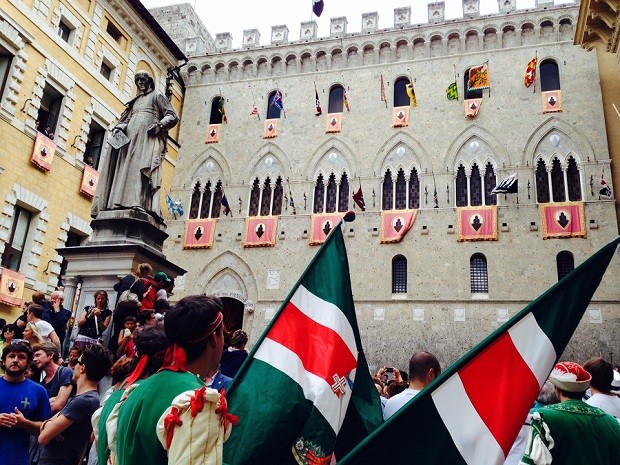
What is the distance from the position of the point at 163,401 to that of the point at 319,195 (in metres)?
18.7

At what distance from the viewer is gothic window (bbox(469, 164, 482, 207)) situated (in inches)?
731

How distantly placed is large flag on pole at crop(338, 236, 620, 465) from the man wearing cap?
86 cm

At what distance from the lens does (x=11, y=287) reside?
1404cm

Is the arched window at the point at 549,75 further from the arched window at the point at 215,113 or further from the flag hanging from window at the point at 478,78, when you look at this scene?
the arched window at the point at 215,113

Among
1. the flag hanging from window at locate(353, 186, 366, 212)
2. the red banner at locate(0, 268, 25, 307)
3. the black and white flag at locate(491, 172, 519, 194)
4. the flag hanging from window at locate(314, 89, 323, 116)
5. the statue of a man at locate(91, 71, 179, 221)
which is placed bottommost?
the red banner at locate(0, 268, 25, 307)

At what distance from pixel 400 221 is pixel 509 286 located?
4174 millimetres

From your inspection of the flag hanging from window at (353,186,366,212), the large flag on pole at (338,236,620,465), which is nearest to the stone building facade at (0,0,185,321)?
the flag hanging from window at (353,186,366,212)

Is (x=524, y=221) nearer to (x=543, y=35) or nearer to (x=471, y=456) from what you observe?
(x=543, y=35)

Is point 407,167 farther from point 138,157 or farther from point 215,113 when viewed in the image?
point 138,157

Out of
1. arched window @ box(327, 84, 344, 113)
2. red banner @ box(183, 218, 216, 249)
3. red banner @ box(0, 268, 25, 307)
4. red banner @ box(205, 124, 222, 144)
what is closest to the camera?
red banner @ box(0, 268, 25, 307)

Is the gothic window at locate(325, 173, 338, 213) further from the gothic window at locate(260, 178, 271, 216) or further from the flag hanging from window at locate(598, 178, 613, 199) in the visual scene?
the flag hanging from window at locate(598, 178, 613, 199)

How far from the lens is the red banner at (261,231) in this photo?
20.0 meters

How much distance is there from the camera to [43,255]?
50.6ft

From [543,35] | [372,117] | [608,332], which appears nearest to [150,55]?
[372,117]
